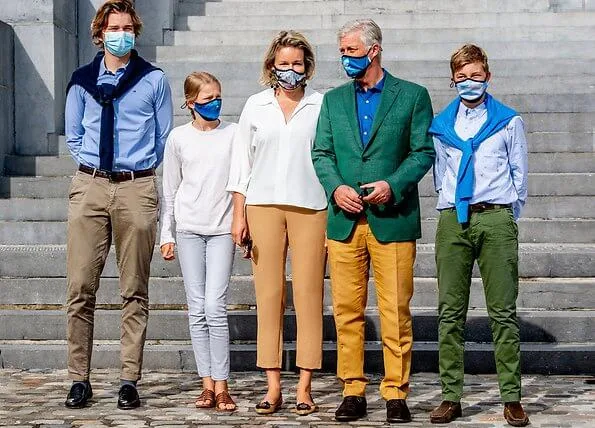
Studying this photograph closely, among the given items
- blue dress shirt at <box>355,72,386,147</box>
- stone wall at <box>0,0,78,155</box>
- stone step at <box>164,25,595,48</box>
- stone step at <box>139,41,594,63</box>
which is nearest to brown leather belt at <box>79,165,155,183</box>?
blue dress shirt at <box>355,72,386,147</box>

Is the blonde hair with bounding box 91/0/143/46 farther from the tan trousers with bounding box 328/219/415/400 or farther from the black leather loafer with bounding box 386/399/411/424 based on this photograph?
the black leather loafer with bounding box 386/399/411/424

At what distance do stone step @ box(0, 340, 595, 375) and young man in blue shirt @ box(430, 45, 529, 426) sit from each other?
1336 millimetres

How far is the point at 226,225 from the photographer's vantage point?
6867 millimetres

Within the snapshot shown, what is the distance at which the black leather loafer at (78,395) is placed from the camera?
22.2 feet

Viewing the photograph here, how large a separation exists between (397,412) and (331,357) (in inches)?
61.4

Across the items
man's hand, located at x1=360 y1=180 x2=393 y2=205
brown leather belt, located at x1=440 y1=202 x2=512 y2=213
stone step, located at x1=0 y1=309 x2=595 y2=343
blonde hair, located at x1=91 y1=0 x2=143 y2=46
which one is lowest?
stone step, located at x1=0 y1=309 x2=595 y2=343

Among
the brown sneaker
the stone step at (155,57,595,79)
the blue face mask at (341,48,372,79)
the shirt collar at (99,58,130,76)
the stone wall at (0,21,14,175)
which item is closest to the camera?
the brown sneaker

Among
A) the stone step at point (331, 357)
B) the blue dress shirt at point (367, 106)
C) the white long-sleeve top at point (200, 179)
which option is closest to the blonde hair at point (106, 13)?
the white long-sleeve top at point (200, 179)

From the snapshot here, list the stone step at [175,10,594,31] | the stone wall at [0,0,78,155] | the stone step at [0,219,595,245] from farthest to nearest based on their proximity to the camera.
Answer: the stone step at [175,10,594,31]
the stone wall at [0,0,78,155]
the stone step at [0,219,595,245]

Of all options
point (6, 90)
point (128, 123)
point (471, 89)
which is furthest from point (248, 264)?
point (6, 90)

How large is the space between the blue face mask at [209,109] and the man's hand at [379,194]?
109cm

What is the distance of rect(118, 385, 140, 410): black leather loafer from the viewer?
6.77 meters

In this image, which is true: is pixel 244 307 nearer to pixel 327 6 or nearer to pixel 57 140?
pixel 57 140

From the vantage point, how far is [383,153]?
21.2ft
